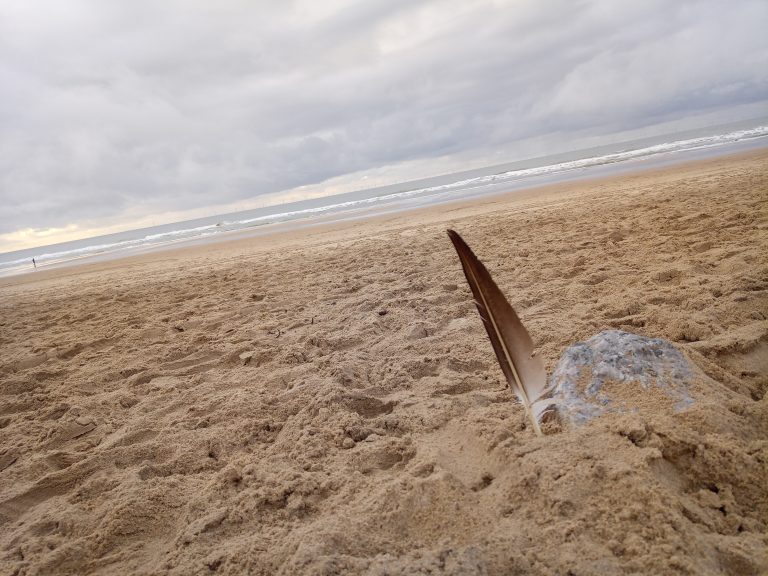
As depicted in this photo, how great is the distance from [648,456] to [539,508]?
45cm

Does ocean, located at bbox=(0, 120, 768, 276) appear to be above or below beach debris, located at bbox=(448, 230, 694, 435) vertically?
above

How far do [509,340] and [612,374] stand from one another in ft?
1.74

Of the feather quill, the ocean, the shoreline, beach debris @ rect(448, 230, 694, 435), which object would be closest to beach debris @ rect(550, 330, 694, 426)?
beach debris @ rect(448, 230, 694, 435)

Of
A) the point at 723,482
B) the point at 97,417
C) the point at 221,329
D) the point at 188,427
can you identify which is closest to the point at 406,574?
the point at 723,482

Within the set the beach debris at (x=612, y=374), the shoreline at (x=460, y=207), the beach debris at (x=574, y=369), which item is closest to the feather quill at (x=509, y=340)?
the beach debris at (x=574, y=369)

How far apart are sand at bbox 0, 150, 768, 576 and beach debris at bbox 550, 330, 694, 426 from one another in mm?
81

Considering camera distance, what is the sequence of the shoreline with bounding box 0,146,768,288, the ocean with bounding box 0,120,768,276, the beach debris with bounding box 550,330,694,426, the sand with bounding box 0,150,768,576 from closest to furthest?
the sand with bounding box 0,150,768,576 → the beach debris with bounding box 550,330,694,426 → the shoreline with bounding box 0,146,768,288 → the ocean with bounding box 0,120,768,276

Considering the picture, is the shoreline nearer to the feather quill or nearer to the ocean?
the ocean

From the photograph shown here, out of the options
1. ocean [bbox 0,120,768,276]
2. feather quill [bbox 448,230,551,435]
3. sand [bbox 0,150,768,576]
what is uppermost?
ocean [bbox 0,120,768,276]

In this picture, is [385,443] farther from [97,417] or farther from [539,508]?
[97,417]

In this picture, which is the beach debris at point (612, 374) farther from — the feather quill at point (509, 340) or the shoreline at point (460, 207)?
the shoreline at point (460, 207)

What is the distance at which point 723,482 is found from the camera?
1677 mm

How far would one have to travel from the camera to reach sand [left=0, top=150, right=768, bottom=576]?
159 cm

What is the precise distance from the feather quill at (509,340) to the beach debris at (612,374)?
146mm
